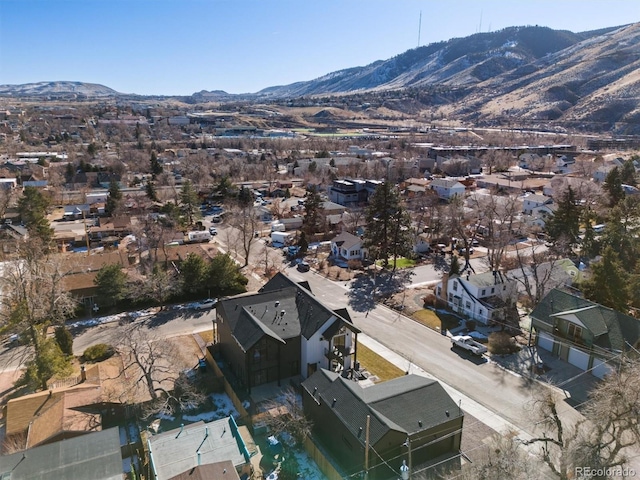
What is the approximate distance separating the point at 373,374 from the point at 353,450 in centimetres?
834

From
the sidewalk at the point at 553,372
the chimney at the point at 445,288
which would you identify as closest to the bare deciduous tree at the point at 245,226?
the chimney at the point at 445,288

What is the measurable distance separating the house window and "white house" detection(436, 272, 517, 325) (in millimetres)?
5190

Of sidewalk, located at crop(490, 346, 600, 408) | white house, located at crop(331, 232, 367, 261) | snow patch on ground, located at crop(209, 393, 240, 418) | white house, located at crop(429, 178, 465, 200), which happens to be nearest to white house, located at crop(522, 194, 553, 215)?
white house, located at crop(429, 178, 465, 200)

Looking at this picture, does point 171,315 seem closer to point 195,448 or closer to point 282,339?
point 282,339

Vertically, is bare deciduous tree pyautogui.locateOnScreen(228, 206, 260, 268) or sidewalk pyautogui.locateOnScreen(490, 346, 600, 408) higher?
bare deciduous tree pyautogui.locateOnScreen(228, 206, 260, 268)

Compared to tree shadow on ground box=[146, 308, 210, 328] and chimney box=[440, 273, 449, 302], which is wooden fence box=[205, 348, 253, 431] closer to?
tree shadow on ground box=[146, 308, 210, 328]

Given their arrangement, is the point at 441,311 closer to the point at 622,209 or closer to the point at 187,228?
the point at 622,209

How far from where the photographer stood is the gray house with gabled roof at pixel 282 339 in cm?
2478

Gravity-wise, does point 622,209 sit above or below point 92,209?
above

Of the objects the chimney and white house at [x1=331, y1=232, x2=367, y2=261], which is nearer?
the chimney

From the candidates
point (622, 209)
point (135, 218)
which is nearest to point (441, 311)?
point (622, 209)

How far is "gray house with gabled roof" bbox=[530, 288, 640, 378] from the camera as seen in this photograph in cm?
2608

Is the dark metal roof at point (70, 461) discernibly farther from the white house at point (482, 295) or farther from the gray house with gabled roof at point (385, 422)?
the white house at point (482, 295)

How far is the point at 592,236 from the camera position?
1746 inches
